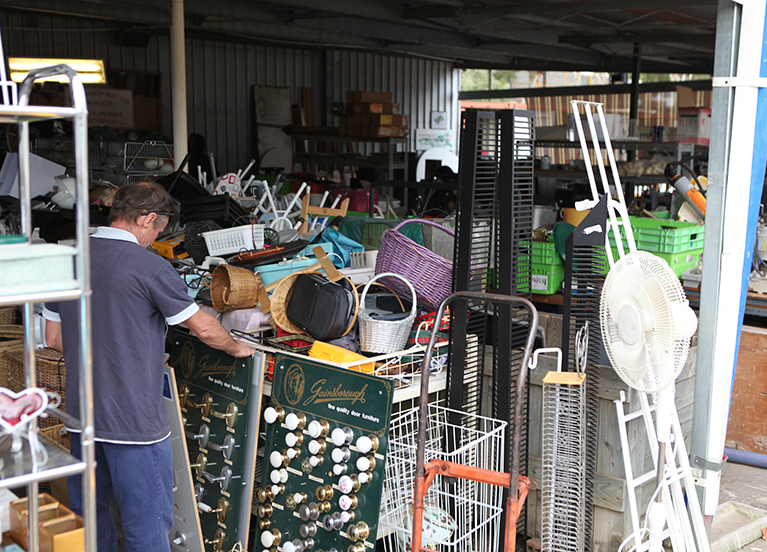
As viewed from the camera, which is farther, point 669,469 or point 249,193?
point 249,193

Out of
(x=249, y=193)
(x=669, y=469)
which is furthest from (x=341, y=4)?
(x=669, y=469)

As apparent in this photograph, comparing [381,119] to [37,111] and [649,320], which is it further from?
[37,111]

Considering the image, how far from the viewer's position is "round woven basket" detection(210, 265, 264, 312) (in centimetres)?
375

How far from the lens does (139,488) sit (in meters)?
2.72

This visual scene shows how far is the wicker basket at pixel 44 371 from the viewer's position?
3742 mm

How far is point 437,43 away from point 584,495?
9.68 metres

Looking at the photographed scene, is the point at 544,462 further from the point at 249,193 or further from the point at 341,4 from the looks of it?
the point at 341,4

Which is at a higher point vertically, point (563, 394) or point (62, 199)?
point (62, 199)

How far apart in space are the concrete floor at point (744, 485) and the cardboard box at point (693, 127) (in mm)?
4541

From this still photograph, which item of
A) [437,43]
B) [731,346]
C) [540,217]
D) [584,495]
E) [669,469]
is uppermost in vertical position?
[437,43]

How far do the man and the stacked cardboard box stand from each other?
24.3ft

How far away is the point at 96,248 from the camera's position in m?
2.64

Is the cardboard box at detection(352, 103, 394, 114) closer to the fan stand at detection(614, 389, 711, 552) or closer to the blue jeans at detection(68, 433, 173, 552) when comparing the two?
the fan stand at detection(614, 389, 711, 552)

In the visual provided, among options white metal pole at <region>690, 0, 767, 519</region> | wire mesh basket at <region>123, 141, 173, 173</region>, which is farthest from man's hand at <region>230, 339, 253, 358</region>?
wire mesh basket at <region>123, 141, 173, 173</region>
